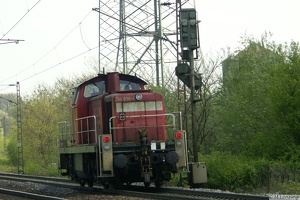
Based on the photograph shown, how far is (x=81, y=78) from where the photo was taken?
45.2 m

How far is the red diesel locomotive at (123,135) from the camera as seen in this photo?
15898 mm

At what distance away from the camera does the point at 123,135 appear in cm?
1669

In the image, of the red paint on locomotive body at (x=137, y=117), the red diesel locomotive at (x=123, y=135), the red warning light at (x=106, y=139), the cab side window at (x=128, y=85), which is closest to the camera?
the red warning light at (x=106, y=139)

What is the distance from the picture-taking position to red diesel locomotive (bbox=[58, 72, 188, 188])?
626 inches

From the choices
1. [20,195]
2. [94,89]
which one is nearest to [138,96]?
[94,89]

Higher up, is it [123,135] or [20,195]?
[123,135]

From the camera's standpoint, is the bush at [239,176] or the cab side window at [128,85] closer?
the bush at [239,176]

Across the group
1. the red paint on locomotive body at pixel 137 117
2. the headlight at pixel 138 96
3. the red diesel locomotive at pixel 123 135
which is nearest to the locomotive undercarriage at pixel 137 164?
the red diesel locomotive at pixel 123 135

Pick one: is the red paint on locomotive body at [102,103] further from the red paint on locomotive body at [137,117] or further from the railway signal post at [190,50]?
the railway signal post at [190,50]

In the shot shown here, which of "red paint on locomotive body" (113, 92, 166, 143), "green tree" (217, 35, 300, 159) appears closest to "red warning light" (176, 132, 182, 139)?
"red paint on locomotive body" (113, 92, 166, 143)

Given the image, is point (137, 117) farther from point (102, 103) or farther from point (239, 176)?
point (239, 176)

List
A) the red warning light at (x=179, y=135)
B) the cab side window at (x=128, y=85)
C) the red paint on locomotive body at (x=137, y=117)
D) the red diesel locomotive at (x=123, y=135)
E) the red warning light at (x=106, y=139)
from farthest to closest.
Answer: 1. the cab side window at (x=128, y=85)
2. the red paint on locomotive body at (x=137, y=117)
3. the red warning light at (x=179, y=135)
4. the red diesel locomotive at (x=123, y=135)
5. the red warning light at (x=106, y=139)

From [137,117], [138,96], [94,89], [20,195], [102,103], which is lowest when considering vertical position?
[20,195]

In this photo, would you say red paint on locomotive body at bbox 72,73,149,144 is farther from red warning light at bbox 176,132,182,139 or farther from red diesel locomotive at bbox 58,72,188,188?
red warning light at bbox 176,132,182,139
